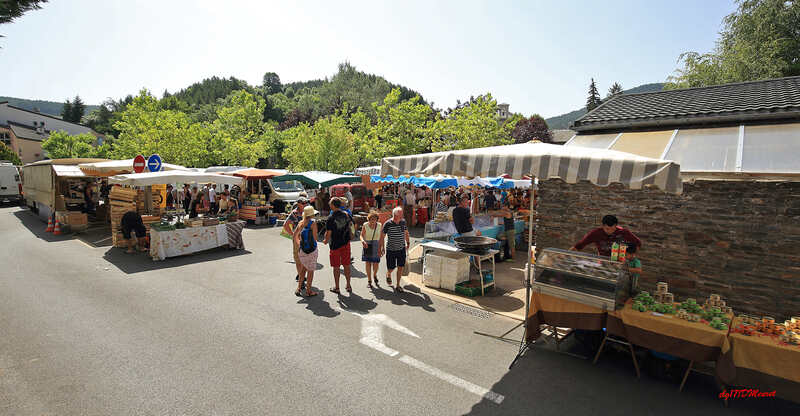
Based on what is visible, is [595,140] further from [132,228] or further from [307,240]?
[132,228]

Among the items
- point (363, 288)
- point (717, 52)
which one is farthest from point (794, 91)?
point (717, 52)

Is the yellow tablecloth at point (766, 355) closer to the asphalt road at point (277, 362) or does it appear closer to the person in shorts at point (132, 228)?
the asphalt road at point (277, 362)

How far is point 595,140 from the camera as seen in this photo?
7.12 meters

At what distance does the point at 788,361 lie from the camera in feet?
11.5

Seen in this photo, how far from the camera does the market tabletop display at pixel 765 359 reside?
3.49 meters

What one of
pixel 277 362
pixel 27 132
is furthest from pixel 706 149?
pixel 27 132

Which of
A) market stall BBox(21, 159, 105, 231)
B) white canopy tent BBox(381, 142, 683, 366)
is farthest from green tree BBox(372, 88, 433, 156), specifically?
white canopy tent BBox(381, 142, 683, 366)

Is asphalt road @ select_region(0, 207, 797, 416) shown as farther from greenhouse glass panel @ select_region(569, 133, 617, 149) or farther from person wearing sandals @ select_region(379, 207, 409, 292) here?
greenhouse glass panel @ select_region(569, 133, 617, 149)

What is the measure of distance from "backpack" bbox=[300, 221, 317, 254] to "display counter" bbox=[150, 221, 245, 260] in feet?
17.8

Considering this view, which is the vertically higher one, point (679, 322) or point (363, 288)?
point (679, 322)

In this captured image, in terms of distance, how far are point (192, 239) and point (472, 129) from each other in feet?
74.5

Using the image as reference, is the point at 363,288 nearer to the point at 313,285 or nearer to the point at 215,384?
the point at 313,285

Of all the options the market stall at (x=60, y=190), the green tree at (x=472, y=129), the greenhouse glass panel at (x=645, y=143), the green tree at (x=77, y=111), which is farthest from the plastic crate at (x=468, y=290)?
the green tree at (x=77, y=111)

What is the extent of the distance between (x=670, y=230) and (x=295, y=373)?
6.28 m
